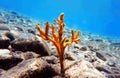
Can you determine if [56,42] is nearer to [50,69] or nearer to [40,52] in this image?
[50,69]

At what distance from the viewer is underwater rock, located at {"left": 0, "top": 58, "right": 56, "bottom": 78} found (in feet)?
14.5

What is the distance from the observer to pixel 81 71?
4664 millimetres

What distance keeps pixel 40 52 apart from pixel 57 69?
2.28 m

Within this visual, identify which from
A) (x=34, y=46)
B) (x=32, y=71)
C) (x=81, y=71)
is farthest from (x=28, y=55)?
(x=81, y=71)

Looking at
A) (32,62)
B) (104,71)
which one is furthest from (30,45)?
(104,71)

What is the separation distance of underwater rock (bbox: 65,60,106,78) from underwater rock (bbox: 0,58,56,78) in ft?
1.32

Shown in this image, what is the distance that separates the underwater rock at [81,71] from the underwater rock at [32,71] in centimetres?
40

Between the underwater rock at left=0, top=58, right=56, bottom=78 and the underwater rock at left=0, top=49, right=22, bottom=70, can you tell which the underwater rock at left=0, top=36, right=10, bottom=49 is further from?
the underwater rock at left=0, top=58, right=56, bottom=78

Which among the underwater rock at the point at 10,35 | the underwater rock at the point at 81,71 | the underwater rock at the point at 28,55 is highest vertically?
the underwater rock at the point at 10,35

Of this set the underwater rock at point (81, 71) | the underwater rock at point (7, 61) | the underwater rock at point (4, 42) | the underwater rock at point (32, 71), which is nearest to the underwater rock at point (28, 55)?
the underwater rock at point (7, 61)

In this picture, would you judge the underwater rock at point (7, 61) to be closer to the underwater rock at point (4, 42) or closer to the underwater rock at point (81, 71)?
the underwater rock at point (4, 42)

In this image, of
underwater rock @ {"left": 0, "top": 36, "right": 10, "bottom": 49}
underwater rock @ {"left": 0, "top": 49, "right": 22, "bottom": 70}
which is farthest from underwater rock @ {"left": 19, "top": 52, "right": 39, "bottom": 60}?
underwater rock @ {"left": 0, "top": 36, "right": 10, "bottom": 49}

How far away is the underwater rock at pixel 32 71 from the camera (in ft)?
14.5

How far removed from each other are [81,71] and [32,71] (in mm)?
1070
